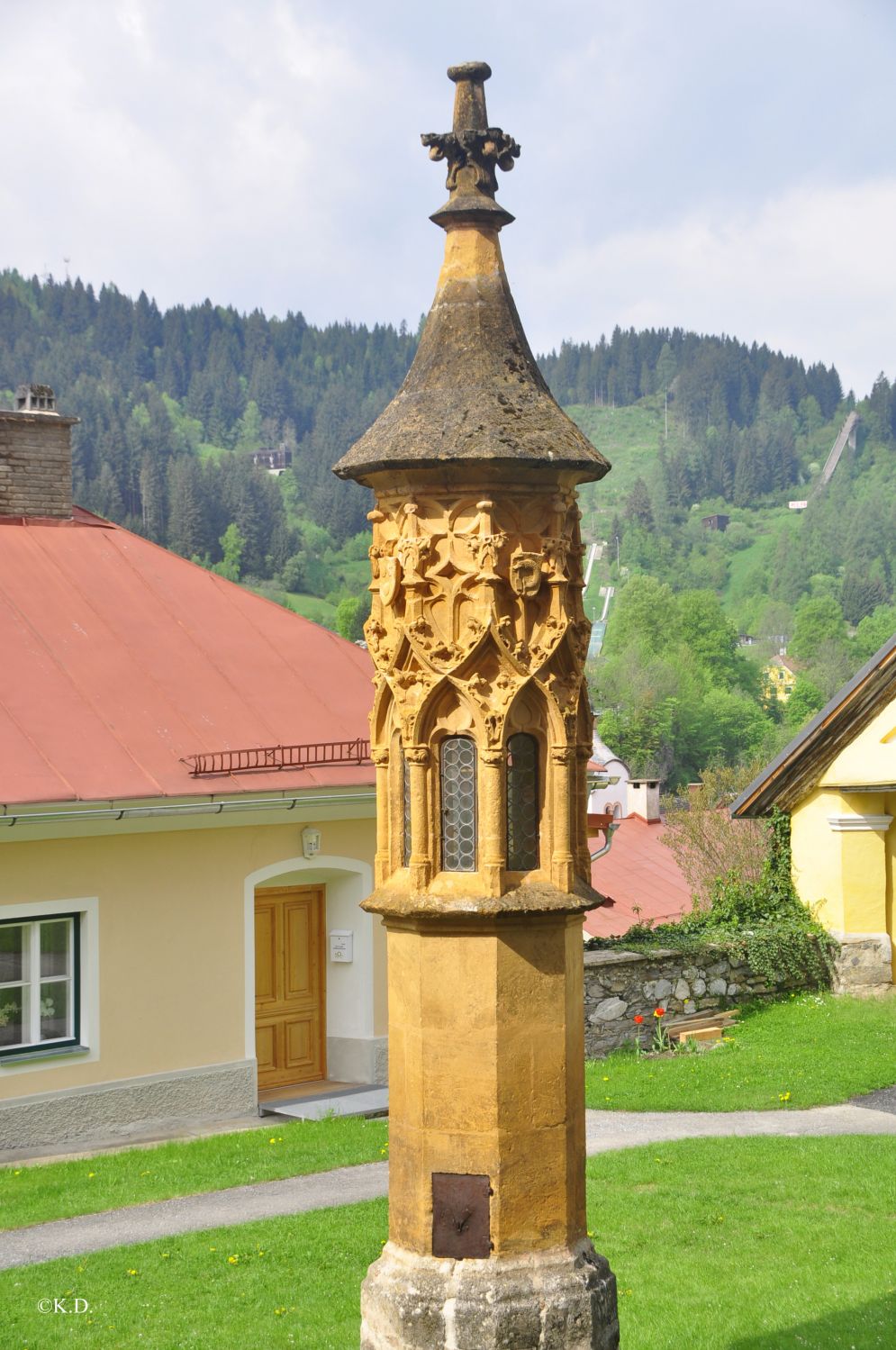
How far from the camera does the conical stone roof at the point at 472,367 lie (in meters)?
6.38

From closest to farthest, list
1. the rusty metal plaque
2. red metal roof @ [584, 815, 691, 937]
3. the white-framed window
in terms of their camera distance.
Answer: the rusty metal plaque → the white-framed window → red metal roof @ [584, 815, 691, 937]

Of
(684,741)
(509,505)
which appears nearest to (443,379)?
(509,505)

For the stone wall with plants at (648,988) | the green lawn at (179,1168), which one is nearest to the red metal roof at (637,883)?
the stone wall with plants at (648,988)

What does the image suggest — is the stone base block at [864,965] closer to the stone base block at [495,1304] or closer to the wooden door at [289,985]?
the wooden door at [289,985]

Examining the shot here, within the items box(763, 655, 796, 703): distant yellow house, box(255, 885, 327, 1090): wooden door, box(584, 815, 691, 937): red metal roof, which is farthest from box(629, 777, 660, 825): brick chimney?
box(763, 655, 796, 703): distant yellow house

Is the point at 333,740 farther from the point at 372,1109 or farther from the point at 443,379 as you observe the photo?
the point at 443,379

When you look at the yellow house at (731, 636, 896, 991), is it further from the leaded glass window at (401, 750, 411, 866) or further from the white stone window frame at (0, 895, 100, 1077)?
the leaded glass window at (401, 750, 411, 866)

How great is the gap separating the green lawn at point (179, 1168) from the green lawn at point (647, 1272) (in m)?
1.28

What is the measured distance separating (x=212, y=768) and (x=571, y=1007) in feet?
28.8

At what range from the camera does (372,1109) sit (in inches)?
575

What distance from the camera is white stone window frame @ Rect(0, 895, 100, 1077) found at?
1365 centimetres

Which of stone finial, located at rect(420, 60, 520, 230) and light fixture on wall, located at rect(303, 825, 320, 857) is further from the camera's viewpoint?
light fixture on wall, located at rect(303, 825, 320, 857)

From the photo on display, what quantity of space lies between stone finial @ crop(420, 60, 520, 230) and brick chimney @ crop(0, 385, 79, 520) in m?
11.2

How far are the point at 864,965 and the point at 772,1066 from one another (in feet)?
10.5
